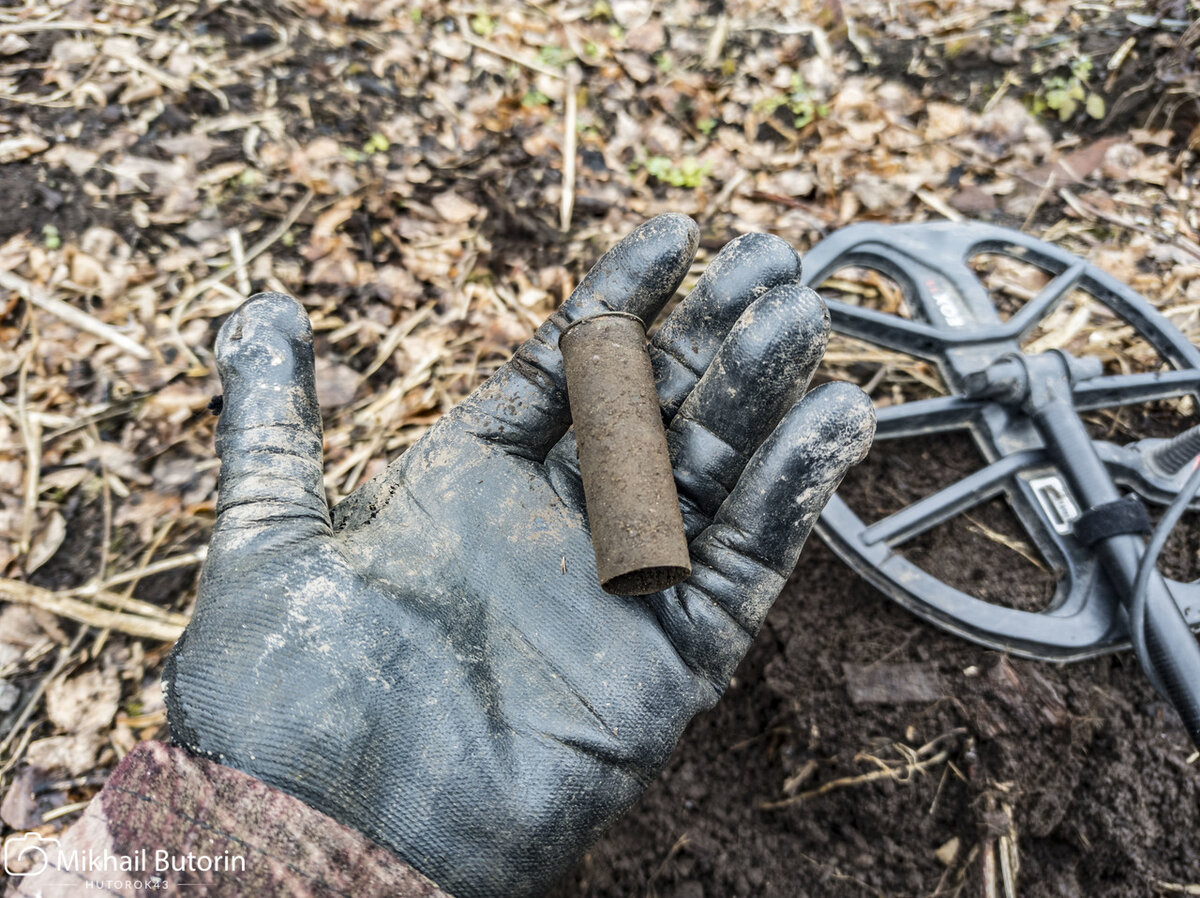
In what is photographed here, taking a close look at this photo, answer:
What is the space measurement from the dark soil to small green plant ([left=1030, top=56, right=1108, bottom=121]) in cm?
301

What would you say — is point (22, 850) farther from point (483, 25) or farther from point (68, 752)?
point (483, 25)

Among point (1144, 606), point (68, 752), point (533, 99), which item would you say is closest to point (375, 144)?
point (533, 99)

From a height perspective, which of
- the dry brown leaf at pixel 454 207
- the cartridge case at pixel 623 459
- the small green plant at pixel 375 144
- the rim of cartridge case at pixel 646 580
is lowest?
the dry brown leaf at pixel 454 207

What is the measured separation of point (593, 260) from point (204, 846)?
2.70 m

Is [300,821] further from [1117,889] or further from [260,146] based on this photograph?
[260,146]

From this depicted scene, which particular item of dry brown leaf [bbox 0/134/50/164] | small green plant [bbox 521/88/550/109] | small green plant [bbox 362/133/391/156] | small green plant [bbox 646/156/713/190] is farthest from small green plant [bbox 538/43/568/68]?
dry brown leaf [bbox 0/134/50/164]

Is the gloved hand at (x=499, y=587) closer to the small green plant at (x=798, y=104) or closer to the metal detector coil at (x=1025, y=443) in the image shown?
the metal detector coil at (x=1025, y=443)

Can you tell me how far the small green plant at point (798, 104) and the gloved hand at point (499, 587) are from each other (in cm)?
236

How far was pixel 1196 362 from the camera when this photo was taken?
9.86 ft

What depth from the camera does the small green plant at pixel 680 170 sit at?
13.1ft

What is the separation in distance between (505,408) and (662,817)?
4.38ft

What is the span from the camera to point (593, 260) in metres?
3.63

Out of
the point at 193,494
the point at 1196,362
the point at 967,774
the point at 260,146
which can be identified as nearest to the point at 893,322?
the point at 1196,362

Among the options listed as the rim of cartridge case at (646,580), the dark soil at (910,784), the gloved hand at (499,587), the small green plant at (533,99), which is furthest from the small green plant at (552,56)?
the rim of cartridge case at (646,580)
